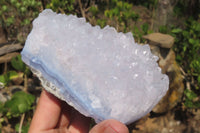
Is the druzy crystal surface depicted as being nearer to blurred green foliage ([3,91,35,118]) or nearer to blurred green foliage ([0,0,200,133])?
blurred green foliage ([3,91,35,118])

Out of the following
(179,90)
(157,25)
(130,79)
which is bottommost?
(179,90)

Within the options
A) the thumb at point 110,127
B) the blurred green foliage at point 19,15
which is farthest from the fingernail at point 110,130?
the blurred green foliage at point 19,15

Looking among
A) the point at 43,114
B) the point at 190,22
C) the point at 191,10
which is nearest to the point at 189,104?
the point at 190,22

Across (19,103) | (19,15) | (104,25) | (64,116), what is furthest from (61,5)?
(64,116)

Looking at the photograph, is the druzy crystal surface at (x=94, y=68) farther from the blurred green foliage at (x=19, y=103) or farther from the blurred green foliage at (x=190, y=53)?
the blurred green foliage at (x=190, y=53)

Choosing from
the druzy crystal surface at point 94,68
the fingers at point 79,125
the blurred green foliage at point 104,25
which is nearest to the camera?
the druzy crystal surface at point 94,68

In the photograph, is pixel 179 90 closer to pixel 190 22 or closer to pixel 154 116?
pixel 154 116
